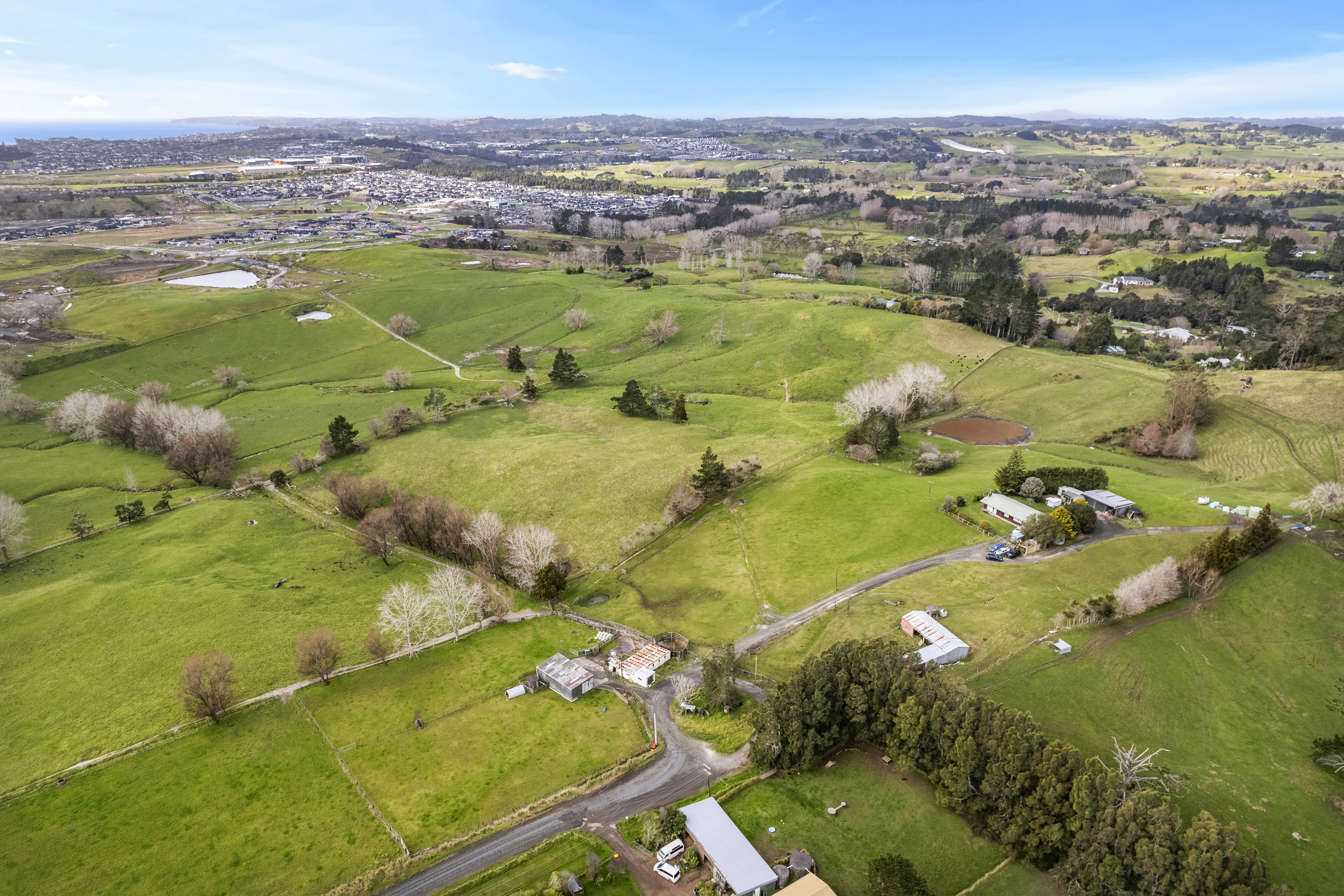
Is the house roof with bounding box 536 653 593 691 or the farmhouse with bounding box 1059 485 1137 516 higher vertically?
the farmhouse with bounding box 1059 485 1137 516

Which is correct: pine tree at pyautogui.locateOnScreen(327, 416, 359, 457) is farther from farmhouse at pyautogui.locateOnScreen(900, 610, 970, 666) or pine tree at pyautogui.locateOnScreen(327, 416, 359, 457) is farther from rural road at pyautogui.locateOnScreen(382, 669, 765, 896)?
farmhouse at pyautogui.locateOnScreen(900, 610, 970, 666)

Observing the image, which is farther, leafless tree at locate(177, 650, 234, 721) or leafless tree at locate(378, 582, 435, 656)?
leafless tree at locate(378, 582, 435, 656)

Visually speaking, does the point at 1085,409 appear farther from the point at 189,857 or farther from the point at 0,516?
the point at 0,516

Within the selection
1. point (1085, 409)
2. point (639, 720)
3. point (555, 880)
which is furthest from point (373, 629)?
point (1085, 409)

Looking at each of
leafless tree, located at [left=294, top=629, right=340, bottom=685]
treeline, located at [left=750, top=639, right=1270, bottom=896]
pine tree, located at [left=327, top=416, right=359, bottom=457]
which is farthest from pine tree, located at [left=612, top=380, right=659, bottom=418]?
treeline, located at [left=750, top=639, right=1270, bottom=896]

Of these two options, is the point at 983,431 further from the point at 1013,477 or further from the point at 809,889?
the point at 809,889

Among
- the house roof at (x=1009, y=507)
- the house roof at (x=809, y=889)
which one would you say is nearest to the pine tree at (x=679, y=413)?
the house roof at (x=1009, y=507)

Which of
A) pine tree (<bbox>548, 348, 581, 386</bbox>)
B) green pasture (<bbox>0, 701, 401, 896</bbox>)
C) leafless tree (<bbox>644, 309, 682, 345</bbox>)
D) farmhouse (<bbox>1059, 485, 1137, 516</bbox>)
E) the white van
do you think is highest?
leafless tree (<bbox>644, 309, 682, 345</bbox>)
